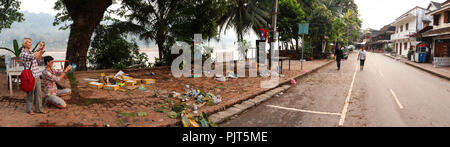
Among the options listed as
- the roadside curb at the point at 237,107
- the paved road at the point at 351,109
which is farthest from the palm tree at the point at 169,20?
the paved road at the point at 351,109

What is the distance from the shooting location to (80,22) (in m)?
9.74

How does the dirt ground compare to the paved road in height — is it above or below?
above

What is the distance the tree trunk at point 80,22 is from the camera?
32.0ft

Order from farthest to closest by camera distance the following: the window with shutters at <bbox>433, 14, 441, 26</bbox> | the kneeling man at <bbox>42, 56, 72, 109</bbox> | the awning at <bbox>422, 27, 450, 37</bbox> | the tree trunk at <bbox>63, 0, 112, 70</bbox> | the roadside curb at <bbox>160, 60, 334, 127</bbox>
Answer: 1. the window with shutters at <bbox>433, 14, 441, 26</bbox>
2. the awning at <bbox>422, 27, 450, 37</bbox>
3. the tree trunk at <bbox>63, 0, 112, 70</bbox>
4. the roadside curb at <bbox>160, 60, 334, 127</bbox>
5. the kneeling man at <bbox>42, 56, 72, 109</bbox>

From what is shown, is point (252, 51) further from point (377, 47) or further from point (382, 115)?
point (377, 47)

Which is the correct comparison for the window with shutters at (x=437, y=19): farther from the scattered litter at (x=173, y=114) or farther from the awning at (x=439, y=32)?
the scattered litter at (x=173, y=114)

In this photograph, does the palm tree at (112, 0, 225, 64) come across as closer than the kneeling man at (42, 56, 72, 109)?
No

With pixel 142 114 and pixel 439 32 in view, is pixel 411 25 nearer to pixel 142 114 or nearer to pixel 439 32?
pixel 439 32

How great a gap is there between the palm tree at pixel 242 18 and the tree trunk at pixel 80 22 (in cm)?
1071

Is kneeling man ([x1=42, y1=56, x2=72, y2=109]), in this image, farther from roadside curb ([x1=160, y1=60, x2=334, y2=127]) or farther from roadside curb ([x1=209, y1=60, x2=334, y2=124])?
roadside curb ([x1=209, y1=60, x2=334, y2=124])

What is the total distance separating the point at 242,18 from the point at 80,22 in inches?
499

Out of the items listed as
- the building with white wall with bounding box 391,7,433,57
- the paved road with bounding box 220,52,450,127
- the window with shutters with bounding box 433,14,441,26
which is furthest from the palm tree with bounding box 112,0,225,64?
the building with white wall with bounding box 391,7,433,57

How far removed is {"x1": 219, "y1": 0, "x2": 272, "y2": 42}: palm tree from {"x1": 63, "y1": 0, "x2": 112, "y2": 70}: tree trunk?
1071 centimetres

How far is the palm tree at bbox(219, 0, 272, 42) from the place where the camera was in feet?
64.0
